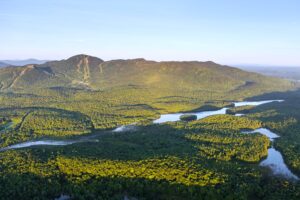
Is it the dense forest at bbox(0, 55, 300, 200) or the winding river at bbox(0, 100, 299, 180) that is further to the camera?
the winding river at bbox(0, 100, 299, 180)

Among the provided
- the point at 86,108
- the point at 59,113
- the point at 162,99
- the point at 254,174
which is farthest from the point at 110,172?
the point at 162,99

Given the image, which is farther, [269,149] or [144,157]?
[269,149]

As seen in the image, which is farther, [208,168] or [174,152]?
[174,152]

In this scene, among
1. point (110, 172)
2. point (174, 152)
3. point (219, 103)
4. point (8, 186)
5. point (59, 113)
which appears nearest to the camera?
point (8, 186)

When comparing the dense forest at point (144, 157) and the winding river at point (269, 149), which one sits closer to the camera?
the dense forest at point (144, 157)

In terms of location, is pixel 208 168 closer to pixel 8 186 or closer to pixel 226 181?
pixel 226 181

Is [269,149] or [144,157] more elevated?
[144,157]

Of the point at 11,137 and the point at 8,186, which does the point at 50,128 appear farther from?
the point at 8,186

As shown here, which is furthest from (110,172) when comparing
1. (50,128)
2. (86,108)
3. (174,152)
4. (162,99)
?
(162,99)

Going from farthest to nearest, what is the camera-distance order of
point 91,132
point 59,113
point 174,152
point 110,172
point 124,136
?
point 59,113 < point 91,132 < point 124,136 < point 174,152 < point 110,172
